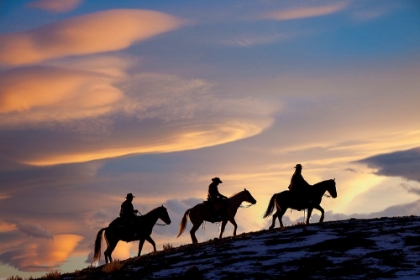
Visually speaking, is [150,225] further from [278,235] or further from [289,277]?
[289,277]

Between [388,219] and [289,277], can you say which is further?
[388,219]

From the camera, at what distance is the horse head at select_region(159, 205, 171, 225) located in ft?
109

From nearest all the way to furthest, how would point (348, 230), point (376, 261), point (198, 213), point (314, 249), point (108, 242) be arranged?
point (376, 261) → point (314, 249) → point (348, 230) → point (108, 242) → point (198, 213)

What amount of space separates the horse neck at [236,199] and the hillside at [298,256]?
19.1 ft

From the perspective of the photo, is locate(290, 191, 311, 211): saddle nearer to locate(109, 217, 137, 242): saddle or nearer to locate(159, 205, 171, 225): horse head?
locate(159, 205, 171, 225): horse head

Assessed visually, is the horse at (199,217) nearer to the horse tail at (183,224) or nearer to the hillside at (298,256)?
the horse tail at (183,224)

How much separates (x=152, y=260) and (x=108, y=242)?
256 inches

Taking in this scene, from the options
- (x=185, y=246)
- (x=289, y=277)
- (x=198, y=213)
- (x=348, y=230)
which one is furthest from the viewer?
(x=198, y=213)

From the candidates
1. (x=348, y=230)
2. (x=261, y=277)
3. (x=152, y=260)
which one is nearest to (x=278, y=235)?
(x=348, y=230)

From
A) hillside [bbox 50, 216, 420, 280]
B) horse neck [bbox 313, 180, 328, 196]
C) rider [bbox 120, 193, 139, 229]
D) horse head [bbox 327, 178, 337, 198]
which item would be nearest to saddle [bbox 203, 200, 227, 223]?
rider [bbox 120, 193, 139, 229]

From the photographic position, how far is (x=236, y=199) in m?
35.0

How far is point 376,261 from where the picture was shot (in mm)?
20453

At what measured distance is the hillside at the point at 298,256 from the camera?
19703 millimetres

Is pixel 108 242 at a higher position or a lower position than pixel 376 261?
higher
